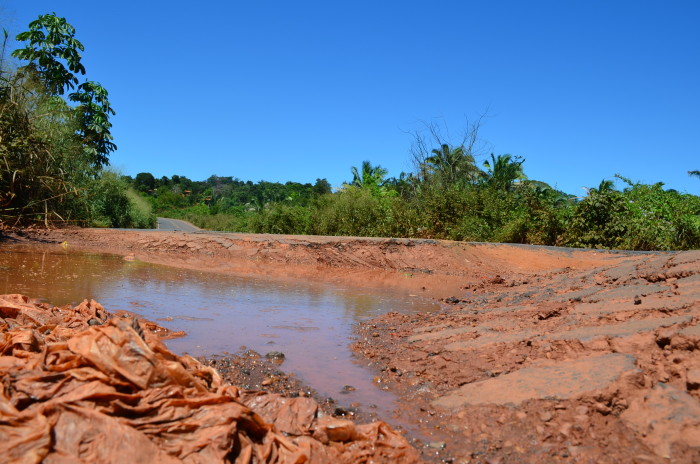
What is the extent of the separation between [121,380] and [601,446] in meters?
2.17

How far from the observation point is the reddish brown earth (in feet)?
8.37

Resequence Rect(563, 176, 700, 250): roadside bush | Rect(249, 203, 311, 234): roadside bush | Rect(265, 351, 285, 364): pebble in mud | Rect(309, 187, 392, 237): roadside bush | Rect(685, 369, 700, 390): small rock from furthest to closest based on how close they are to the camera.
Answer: Rect(249, 203, 311, 234): roadside bush, Rect(309, 187, 392, 237): roadside bush, Rect(563, 176, 700, 250): roadside bush, Rect(265, 351, 285, 364): pebble in mud, Rect(685, 369, 700, 390): small rock

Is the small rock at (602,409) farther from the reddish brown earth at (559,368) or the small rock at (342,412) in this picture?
the small rock at (342,412)

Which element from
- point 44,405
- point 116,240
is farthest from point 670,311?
point 116,240

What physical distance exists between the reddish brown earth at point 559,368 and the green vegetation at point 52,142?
11319 millimetres

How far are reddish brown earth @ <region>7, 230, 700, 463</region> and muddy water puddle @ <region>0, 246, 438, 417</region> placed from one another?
0.31 metres

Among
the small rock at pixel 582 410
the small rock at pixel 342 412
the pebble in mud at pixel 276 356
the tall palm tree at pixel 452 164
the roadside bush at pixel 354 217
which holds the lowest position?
the small rock at pixel 342 412

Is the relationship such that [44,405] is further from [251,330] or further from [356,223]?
[356,223]

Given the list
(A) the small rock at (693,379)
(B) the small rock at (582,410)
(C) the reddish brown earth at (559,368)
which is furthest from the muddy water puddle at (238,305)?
(A) the small rock at (693,379)

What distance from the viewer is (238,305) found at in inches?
250

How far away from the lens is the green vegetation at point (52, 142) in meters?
13.1

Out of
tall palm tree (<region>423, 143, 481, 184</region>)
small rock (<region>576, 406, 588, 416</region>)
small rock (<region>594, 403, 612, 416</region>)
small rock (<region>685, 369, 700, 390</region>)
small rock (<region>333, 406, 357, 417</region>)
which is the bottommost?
small rock (<region>333, 406, 357, 417</region>)

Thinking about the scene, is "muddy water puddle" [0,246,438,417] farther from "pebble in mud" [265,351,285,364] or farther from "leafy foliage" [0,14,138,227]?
"leafy foliage" [0,14,138,227]

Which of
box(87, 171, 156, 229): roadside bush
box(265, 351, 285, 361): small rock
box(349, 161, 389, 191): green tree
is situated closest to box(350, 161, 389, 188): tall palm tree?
box(349, 161, 389, 191): green tree
